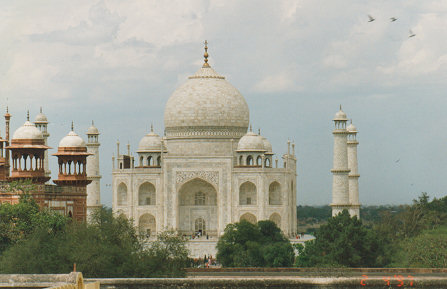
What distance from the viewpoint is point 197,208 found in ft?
149

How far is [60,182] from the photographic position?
111ft

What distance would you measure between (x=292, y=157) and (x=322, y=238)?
1304 cm

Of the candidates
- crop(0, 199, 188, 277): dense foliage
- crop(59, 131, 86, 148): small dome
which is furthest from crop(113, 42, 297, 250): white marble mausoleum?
crop(0, 199, 188, 277): dense foliage

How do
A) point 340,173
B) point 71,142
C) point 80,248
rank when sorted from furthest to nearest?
1. point 340,173
2. point 71,142
3. point 80,248

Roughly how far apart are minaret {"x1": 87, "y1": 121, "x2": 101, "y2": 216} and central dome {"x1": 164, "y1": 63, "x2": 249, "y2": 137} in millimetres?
3747

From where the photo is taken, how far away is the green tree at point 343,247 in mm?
32500

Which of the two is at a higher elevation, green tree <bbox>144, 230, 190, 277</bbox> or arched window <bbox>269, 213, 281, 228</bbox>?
arched window <bbox>269, 213, 281, 228</bbox>

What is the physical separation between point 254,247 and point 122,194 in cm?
1150

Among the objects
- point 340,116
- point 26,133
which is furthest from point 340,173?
point 26,133

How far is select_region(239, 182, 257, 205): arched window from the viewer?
44844 mm

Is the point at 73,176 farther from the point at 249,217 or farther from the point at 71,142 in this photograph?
the point at 249,217

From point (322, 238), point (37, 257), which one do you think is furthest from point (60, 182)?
point (37, 257)

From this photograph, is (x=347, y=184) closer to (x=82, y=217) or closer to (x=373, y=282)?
(x=82, y=217)

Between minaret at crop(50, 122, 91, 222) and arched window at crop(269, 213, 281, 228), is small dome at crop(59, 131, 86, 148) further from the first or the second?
arched window at crop(269, 213, 281, 228)
